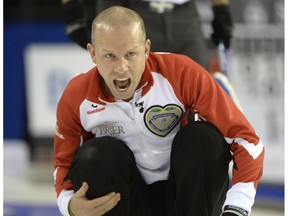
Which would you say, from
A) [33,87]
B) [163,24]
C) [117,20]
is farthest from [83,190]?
[33,87]

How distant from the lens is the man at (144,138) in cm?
201

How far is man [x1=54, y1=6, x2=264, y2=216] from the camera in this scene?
2.01 metres

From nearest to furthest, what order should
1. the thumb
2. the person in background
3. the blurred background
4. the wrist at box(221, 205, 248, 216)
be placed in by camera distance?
the wrist at box(221, 205, 248, 216)
the thumb
the person in background
the blurred background

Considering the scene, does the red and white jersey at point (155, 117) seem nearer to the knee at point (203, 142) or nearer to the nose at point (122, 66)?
the knee at point (203, 142)

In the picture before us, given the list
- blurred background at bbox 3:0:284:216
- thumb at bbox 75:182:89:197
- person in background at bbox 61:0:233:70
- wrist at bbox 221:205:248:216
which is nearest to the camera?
wrist at bbox 221:205:248:216

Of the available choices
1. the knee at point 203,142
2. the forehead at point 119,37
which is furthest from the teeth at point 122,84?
the knee at point 203,142

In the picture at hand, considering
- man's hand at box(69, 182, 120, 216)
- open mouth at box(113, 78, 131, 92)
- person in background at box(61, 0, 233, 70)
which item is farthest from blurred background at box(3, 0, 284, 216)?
open mouth at box(113, 78, 131, 92)

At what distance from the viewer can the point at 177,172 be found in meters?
2.09

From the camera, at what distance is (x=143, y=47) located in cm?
204

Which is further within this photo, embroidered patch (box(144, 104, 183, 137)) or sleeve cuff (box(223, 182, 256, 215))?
embroidered patch (box(144, 104, 183, 137))

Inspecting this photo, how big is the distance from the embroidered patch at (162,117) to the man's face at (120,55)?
107 millimetres

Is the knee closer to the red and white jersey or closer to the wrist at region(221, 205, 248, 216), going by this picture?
the red and white jersey

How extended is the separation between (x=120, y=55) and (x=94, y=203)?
0.42m

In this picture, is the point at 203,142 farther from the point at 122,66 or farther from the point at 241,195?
the point at 122,66
